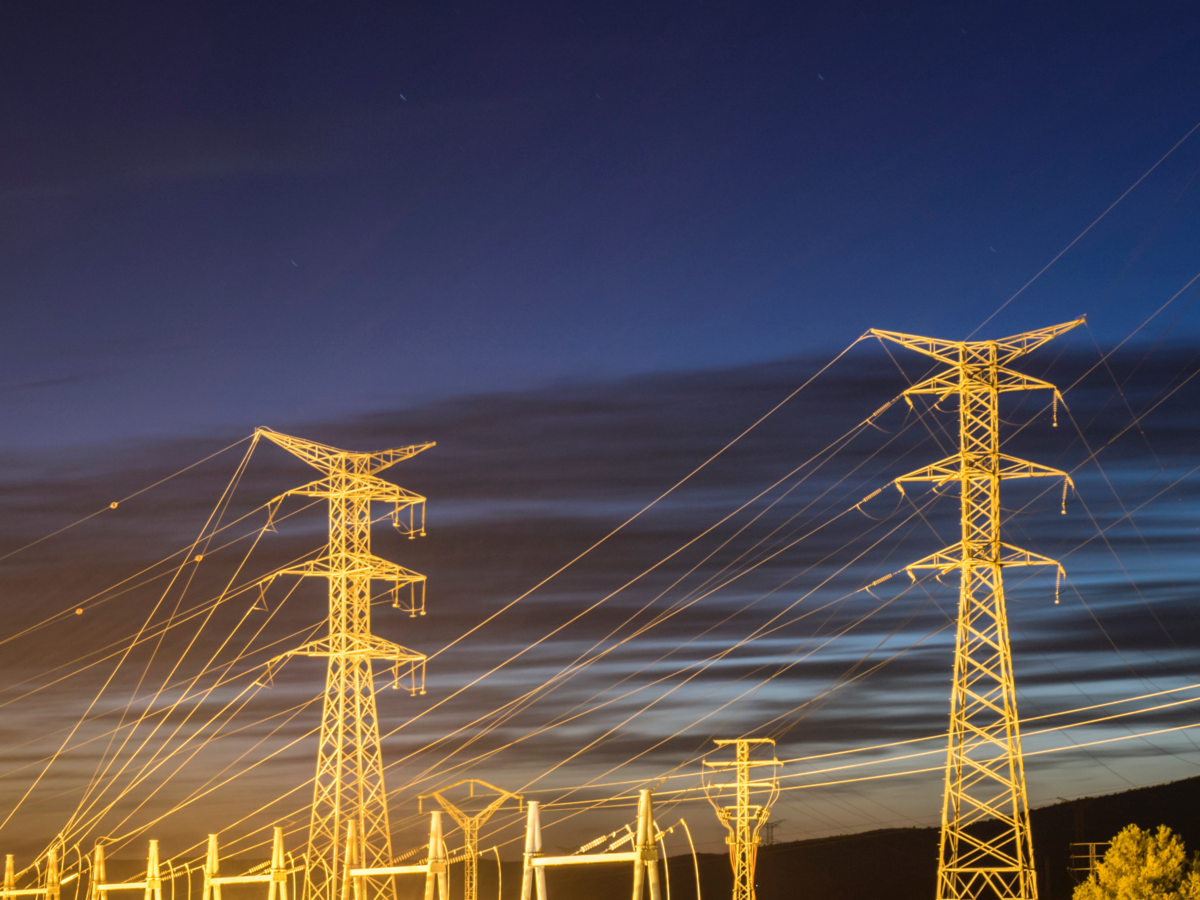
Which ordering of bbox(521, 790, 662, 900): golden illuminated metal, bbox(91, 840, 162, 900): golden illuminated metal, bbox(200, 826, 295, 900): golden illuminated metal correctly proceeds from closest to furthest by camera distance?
bbox(521, 790, 662, 900): golden illuminated metal → bbox(200, 826, 295, 900): golden illuminated metal → bbox(91, 840, 162, 900): golden illuminated metal

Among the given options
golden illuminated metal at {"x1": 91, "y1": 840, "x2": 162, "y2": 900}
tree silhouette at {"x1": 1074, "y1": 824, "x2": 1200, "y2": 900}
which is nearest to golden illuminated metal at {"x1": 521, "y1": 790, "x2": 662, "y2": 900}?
→ golden illuminated metal at {"x1": 91, "y1": 840, "x2": 162, "y2": 900}

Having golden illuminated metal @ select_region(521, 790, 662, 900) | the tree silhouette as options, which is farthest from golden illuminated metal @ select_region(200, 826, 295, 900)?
the tree silhouette

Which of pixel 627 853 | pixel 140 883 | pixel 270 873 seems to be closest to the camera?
pixel 627 853

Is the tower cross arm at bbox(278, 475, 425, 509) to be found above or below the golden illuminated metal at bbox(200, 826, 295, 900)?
above

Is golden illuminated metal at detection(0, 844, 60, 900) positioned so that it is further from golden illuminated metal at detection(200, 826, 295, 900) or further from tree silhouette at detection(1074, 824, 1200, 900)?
tree silhouette at detection(1074, 824, 1200, 900)

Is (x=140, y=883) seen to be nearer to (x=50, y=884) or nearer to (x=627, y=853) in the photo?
(x=50, y=884)

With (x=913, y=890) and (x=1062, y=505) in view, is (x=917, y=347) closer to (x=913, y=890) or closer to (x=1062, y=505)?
(x=1062, y=505)

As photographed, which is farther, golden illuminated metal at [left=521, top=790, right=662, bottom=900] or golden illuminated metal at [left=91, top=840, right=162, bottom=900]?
golden illuminated metal at [left=91, top=840, right=162, bottom=900]

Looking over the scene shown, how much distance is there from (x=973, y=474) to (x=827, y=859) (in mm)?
Answer: 135760

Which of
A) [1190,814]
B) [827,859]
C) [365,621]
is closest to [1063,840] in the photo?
[1190,814]

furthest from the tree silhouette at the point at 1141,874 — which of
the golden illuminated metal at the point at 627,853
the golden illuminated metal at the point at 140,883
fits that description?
the golden illuminated metal at the point at 140,883

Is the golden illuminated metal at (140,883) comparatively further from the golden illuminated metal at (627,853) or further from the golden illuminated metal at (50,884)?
the golden illuminated metal at (627,853)

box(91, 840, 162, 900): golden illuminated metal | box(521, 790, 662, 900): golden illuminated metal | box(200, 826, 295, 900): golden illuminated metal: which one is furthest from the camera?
box(91, 840, 162, 900): golden illuminated metal

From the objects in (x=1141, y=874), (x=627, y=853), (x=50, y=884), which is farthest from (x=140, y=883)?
(x=1141, y=874)
